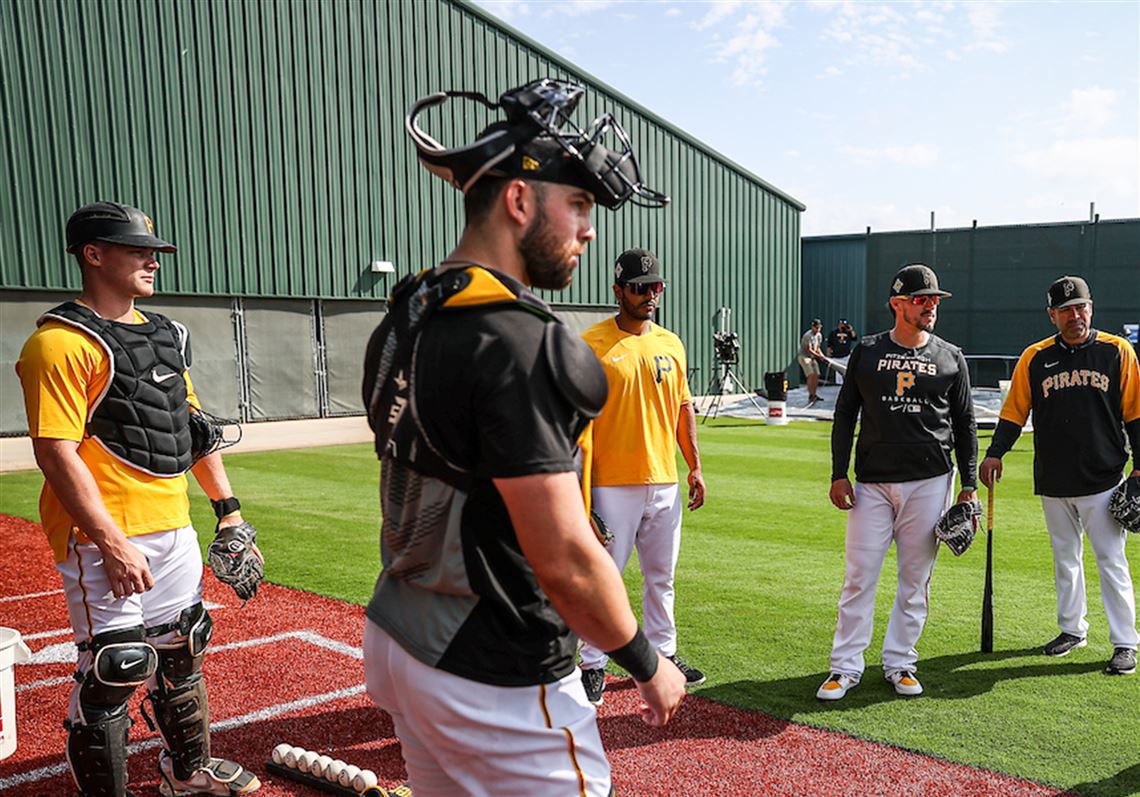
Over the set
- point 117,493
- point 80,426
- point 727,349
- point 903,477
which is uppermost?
point 80,426

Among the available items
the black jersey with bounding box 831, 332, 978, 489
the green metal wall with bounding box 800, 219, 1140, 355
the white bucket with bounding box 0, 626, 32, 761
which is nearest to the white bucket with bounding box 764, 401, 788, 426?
the green metal wall with bounding box 800, 219, 1140, 355

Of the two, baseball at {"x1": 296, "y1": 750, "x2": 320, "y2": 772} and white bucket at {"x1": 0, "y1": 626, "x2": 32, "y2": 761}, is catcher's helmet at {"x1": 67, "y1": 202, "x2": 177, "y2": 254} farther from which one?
baseball at {"x1": 296, "y1": 750, "x2": 320, "y2": 772}

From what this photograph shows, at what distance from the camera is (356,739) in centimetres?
470

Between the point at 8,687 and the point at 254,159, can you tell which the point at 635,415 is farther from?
the point at 254,159

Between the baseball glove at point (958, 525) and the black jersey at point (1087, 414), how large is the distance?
1.03 m

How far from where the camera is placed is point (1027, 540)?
9.23 m

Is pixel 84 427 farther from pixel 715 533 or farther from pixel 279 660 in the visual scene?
pixel 715 533

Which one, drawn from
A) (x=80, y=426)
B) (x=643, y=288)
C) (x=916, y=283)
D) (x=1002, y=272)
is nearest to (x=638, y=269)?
(x=643, y=288)

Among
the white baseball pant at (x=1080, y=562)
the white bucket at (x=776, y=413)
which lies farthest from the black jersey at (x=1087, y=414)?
the white bucket at (x=776, y=413)

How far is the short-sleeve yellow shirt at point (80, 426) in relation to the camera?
3.40 m

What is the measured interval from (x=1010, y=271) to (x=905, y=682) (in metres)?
28.7

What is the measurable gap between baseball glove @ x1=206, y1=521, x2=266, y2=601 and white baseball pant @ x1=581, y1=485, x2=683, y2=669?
195 cm

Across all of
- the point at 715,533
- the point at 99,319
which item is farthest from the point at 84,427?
the point at 715,533

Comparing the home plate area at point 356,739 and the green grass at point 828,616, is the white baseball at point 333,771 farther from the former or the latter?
the green grass at point 828,616
